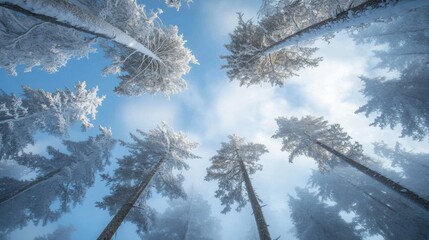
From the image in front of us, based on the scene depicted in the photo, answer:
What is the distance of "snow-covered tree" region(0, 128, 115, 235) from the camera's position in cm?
1755

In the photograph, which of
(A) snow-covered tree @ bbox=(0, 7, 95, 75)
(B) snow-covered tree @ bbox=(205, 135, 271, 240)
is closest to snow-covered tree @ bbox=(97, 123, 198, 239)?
(B) snow-covered tree @ bbox=(205, 135, 271, 240)

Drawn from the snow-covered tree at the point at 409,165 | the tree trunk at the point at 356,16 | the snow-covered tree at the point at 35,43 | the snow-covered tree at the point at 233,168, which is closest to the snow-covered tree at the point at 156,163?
the snow-covered tree at the point at 233,168

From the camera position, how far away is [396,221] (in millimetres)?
20156

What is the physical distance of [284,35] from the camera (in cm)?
1038

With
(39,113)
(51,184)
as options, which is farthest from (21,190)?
(39,113)

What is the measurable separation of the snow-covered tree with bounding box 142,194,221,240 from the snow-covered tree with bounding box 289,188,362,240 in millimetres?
13429

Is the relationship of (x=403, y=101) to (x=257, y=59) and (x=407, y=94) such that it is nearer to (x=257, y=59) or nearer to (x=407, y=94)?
(x=407, y=94)

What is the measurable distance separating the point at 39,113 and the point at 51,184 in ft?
19.8

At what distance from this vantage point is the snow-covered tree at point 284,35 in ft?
23.8

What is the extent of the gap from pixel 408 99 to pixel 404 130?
11.0 ft

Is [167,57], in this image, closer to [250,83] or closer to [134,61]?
[134,61]

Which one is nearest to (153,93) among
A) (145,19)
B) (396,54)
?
(145,19)

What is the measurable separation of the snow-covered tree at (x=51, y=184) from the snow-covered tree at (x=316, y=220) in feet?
74.0

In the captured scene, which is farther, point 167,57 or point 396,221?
point 396,221
